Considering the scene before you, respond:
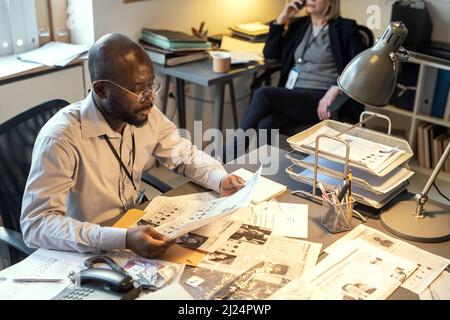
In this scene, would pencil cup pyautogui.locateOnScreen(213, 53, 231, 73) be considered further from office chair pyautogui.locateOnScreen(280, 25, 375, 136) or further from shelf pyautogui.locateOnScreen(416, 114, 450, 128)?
shelf pyautogui.locateOnScreen(416, 114, 450, 128)

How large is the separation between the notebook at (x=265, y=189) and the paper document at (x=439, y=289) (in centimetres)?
58

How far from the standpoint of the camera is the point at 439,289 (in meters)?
1.34

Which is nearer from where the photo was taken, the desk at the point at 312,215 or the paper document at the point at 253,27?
the desk at the point at 312,215

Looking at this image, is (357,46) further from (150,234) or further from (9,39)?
(150,234)

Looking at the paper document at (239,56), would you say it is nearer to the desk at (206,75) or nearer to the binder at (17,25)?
the desk at (206,75)

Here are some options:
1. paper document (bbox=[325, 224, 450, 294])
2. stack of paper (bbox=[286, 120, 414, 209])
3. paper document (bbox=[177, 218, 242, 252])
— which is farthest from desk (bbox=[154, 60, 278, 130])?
paper document (bbox=[325, 224, 450, 294])

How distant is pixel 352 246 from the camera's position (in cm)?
149

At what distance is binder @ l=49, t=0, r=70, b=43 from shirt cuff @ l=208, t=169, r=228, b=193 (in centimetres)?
168

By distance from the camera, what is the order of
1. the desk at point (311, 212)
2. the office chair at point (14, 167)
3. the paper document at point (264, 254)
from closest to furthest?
the paper document at point (264, 254)
the desk at point (311, 212)
the office chair at point (14, 167)

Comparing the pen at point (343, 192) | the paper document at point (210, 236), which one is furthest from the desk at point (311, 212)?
the paper document at point (210, 236)

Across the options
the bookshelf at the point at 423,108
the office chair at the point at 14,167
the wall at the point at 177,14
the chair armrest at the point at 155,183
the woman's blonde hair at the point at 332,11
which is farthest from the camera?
the bookshelf at the point at 423,108

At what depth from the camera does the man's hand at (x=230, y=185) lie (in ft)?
5.74

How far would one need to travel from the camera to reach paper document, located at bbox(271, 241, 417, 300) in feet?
4.24

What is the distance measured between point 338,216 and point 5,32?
83.0 inches
